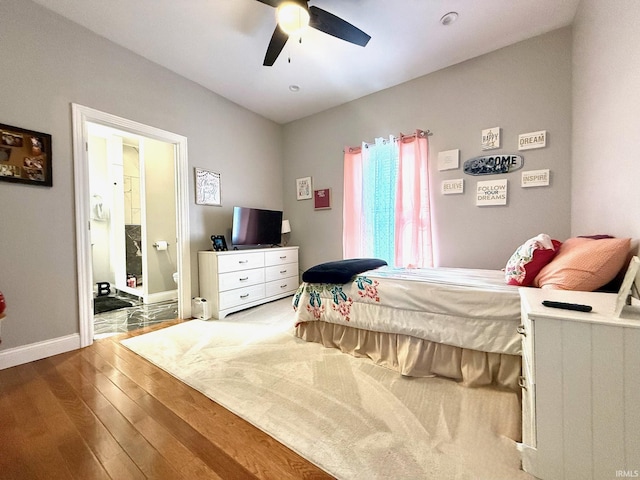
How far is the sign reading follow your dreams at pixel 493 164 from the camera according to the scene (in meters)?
2.52

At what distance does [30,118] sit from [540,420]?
3.66m

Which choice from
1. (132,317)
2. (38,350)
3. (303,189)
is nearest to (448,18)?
(303,189)

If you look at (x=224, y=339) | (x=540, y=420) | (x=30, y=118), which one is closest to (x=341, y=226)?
(x=224, y=339)

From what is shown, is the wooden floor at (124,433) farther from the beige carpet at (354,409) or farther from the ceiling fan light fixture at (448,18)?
the ceiling fan light fixture at (448,18)

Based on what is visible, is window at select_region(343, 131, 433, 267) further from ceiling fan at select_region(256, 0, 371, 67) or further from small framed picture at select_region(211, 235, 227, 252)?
small framed picture at select_region(211, 235, 227, 252)

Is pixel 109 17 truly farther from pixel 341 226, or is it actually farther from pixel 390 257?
pixel 390 257

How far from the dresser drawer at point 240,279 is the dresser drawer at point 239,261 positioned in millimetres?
54

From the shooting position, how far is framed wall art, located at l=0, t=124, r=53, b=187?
1866 millimetres

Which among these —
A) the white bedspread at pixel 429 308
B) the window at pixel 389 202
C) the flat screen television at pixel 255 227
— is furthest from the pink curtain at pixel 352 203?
the white bedspread at pixel 429 308

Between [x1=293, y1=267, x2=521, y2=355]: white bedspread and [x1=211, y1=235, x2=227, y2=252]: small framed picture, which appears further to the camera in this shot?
[x1=211, y1=235, x2=227, y2=252]: small framed picture

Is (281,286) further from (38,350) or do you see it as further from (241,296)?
(38,350)

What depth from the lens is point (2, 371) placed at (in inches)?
71.0

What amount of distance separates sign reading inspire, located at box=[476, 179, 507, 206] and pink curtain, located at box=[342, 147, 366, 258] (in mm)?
1406

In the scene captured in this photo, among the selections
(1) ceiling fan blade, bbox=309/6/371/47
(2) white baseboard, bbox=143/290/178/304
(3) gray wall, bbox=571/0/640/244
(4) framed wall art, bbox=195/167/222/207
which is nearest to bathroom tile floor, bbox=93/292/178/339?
(2) white baseboard, bbox=143/290/178/304
